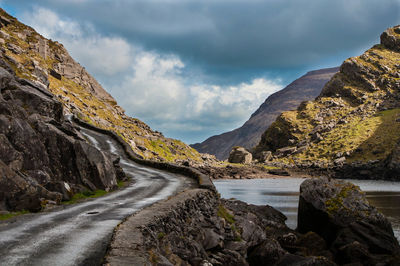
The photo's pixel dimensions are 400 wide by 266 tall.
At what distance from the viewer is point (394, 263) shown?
17.6 metres

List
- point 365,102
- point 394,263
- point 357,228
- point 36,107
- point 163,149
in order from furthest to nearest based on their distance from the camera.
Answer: point 365,102, point 163,149, point 36,107, point 357,228, point 394,263

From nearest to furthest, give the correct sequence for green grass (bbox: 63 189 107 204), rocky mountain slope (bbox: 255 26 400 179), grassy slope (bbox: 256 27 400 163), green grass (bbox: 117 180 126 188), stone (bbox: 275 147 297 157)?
green grass (bbox: 63 189 107 204) → green grass (bbox: 117 180 126 188) → rocky mountain slope (bbox: 255 26 400 179) → grassy slope (bbox: 256 27 400 163) → stone (bbox: 275 147 297 157)

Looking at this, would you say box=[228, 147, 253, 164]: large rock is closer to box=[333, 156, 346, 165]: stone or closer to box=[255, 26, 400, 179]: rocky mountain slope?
box=[255, 26, 400, 179]: rocky mountain slope

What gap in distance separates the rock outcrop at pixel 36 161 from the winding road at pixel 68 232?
5.06 ft

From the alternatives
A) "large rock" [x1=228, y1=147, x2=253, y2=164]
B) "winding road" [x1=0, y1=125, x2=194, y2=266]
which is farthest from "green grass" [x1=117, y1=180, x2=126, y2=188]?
"large rock" [x1=228, y1=147, x2=253, y2=164]

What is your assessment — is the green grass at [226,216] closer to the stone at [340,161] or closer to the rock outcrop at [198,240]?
the rock outcrop at [198,240]

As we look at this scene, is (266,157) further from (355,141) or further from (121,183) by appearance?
(121,183)

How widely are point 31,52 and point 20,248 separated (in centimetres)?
11868

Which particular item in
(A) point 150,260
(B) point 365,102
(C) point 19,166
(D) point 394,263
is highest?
(B) point 365,102

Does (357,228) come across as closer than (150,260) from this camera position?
No

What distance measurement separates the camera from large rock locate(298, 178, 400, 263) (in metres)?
20.4

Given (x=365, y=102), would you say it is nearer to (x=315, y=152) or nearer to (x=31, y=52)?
(x=315, y=152)

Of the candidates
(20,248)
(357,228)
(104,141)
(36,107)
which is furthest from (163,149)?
(20,248)

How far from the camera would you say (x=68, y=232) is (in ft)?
37.8
